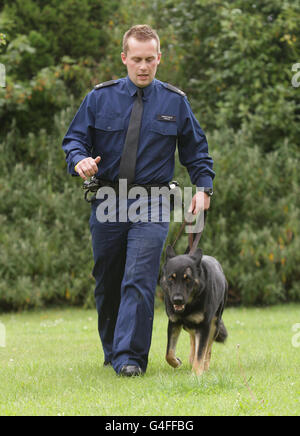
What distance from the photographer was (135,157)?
5625 millimetres

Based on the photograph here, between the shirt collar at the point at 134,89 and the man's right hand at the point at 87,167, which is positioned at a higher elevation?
the shirt collar at the point at 134,89

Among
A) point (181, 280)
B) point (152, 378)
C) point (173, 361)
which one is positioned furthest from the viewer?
point (173, 361)

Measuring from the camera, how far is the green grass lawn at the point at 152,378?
4.18 m

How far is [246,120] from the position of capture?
13.3 m

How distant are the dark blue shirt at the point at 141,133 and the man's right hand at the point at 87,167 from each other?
201mm

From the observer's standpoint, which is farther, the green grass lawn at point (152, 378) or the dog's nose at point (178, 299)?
the dog's nose at point (178, 299)

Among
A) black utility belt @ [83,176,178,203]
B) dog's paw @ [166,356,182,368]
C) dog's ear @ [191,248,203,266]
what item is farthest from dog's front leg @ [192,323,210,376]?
black utility belt @ [83,176,178,203]

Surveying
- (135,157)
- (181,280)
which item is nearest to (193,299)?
(181,280)

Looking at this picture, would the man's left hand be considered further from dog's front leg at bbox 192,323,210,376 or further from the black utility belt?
dog's front leg at bbox 192,323,210,376

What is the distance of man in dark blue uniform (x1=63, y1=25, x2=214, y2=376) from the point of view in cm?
556

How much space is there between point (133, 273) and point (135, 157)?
2.96 ft

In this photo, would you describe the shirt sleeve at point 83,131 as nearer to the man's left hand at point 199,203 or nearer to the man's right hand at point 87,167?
the man's right hand at point 87,167

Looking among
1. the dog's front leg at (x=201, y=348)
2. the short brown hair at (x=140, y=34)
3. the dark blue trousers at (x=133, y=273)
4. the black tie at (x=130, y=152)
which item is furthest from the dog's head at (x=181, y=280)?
the short brown hair at (x=140, y=34)

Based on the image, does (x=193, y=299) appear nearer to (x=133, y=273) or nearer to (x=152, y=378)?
(x=133, y=273)
